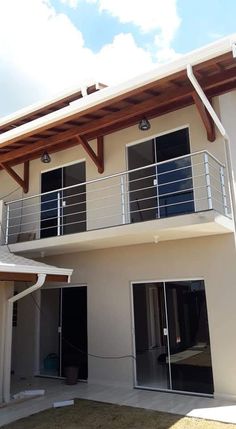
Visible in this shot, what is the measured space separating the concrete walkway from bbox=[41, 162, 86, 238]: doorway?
443cm

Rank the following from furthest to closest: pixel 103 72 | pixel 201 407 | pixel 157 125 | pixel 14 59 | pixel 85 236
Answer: pixel 14 59 < pixel 103 72 < pixel 157 125 < pixel 85 236 < pixel 201 407

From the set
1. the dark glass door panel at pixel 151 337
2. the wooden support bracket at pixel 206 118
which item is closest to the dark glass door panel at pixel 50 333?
the dark glass door panel at pixel 151 337

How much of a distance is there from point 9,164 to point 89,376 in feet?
24.2

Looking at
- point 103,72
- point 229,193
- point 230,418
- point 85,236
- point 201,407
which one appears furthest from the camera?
point 103,72

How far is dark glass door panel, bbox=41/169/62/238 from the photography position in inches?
448

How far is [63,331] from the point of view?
35.4 ft

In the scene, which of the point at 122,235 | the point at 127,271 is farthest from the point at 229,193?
the point at 127,271

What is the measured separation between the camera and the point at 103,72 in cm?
1148

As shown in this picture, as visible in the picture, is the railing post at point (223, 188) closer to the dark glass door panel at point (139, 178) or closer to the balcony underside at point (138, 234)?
the balcony underside at point (138, 234)

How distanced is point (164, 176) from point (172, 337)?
406 cm

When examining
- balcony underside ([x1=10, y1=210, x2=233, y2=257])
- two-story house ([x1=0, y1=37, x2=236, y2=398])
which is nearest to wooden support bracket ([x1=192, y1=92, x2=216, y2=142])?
two-story house ([x1=0, y1=37, x2=236, y2=398])

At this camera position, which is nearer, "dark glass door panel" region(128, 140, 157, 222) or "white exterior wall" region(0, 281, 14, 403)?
Result: "white exterior wall" region(0, 281, 14, 403)

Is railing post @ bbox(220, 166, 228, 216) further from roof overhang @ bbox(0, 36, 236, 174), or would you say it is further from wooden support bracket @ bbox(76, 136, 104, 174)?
wooden support bracket @ bbox(76, 136, 104, 174)

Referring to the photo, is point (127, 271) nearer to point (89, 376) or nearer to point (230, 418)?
point (89, 376)
